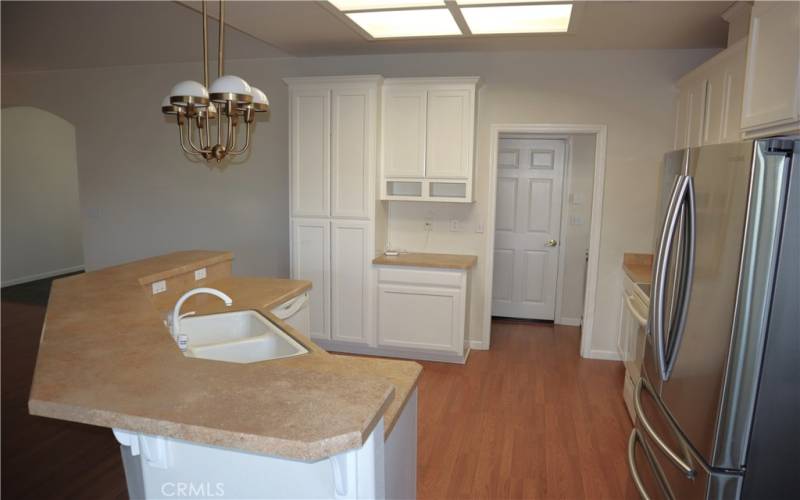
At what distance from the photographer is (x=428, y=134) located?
14.2 ft

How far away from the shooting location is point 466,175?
4273 mm

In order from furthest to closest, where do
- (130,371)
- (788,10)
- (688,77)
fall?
(688,77) → (788,10) → (130,371)

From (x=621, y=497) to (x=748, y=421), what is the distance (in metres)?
1.25

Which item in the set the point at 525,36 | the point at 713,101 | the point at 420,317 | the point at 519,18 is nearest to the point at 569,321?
the point at 420,317

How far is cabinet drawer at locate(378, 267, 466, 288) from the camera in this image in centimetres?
426

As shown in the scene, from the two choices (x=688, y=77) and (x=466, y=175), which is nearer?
(x=688, y=77)

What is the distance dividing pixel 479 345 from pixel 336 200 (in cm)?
186

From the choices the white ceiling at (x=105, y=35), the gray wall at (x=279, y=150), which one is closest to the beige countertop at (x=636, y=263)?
the gray wall at (x=279, y=150)

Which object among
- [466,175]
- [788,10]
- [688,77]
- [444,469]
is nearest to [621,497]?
[444,469]

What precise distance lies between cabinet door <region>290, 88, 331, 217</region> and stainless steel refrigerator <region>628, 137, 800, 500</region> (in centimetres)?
306

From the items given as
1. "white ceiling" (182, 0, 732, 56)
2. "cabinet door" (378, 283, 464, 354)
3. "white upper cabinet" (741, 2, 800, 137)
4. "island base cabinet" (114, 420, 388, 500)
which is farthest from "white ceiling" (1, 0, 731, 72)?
"island base cabinet" (114, 420, 388, 500)

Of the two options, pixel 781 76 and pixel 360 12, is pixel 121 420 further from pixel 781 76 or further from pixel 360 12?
pixel 360 12

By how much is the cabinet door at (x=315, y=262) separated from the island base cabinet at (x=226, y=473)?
310 cm

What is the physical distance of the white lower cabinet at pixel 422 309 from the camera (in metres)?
4.29
